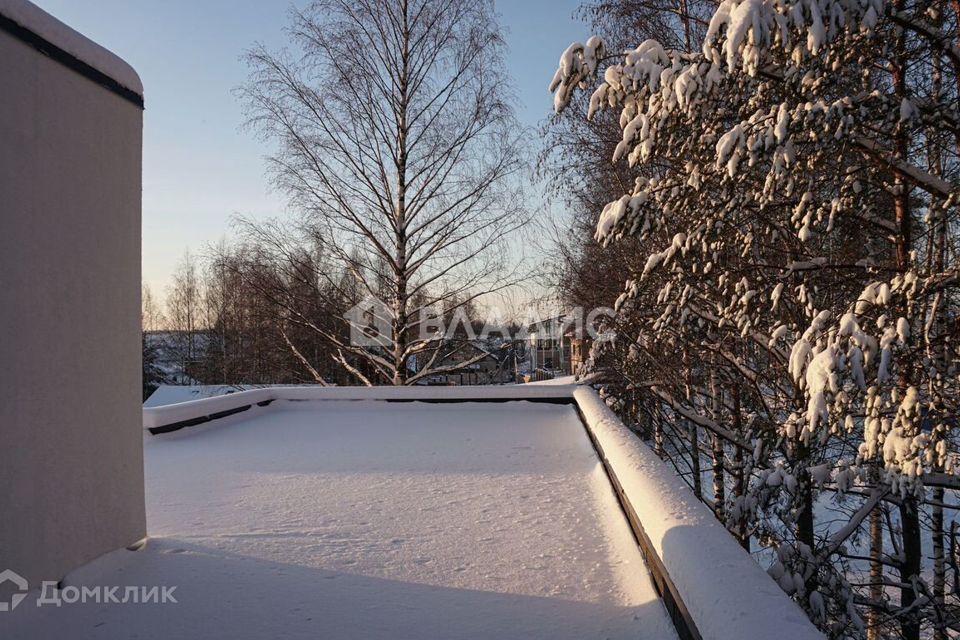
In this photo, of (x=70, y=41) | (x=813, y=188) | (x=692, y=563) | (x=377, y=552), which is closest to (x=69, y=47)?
(x=70, y=41)

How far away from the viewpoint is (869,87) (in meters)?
3.80

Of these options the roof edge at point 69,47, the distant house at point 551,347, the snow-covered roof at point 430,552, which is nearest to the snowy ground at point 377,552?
the snow-covered roof at point 430,552

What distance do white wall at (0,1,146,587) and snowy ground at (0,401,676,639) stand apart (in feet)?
0.73

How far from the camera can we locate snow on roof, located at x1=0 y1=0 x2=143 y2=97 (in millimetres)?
1818

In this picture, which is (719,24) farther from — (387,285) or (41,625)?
(387,285)

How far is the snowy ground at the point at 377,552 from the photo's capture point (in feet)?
6.12

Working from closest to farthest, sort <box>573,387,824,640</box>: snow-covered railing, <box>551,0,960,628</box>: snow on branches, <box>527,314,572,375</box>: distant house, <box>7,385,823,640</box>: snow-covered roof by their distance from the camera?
1. <box>573,387,824,640</box>: snow-covered railing
2. <box>7,385,823,640</box>: snow-covered roof
3. <box>551,0,960,628</box>: snow on branches
4. <box>527,314,572,375</box>: distant house

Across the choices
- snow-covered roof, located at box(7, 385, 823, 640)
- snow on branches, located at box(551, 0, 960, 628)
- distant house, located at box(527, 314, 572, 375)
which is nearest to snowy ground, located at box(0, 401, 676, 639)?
snow-covered roof, located at box(7, 385, 823, 640)

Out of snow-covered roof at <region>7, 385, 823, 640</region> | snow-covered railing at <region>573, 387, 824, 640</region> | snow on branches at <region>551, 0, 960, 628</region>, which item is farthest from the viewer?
snow on branches at <region>551, 0, 960, 628</region>

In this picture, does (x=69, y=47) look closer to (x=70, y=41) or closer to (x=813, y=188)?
(x=70, y=41)

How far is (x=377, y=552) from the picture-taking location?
249 cm

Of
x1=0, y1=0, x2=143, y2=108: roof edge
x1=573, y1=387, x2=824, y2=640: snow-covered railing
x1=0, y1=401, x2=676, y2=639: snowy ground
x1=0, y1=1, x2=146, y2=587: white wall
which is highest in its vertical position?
x1=0, y1=0, x2=143, y2=108: roof edge

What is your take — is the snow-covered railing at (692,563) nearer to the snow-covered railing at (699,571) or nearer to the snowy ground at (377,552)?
the snow-covered railing at (699,571)

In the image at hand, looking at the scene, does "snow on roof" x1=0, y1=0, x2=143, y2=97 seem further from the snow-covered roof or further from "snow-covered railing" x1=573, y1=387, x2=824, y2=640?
"snow-covered railing" x1=573, y1=387, x2=824, y2=640
